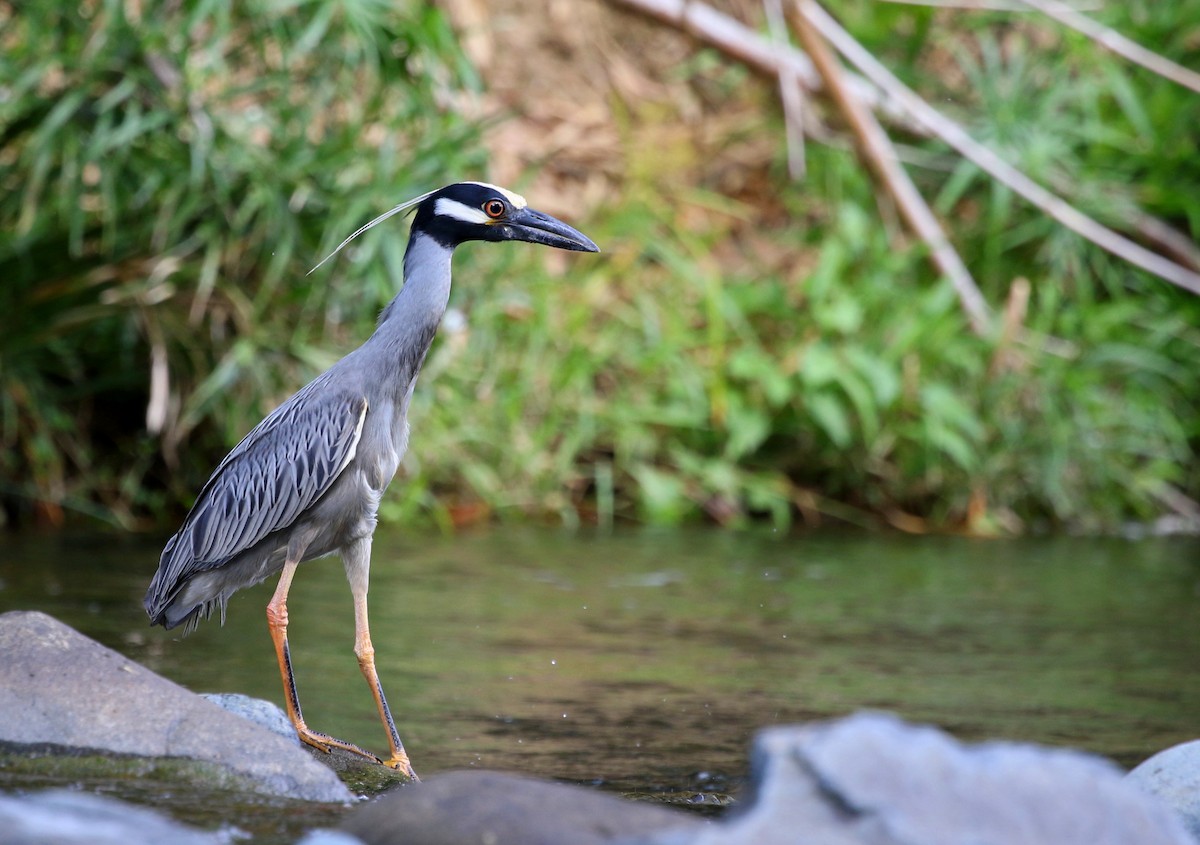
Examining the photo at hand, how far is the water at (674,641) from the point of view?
4.66m

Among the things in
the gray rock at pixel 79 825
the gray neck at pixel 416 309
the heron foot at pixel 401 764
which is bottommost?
the heron foot at pixel 401 764

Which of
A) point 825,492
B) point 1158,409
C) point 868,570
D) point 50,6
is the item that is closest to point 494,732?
point 868,570

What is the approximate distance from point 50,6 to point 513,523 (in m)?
3.73

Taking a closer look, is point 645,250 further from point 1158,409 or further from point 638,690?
point 638,690

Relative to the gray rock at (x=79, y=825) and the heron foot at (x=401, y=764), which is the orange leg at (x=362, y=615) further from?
the gray rock at (x=79, y=825)

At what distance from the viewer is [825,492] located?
31.3ft

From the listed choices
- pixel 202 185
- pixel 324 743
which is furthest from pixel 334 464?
pixel 202 185

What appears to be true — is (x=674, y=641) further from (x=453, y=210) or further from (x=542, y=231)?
(x=453, y=210)

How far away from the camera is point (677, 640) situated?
6.18 metres

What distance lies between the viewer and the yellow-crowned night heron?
4.22 metres

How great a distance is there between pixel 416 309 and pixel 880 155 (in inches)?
236

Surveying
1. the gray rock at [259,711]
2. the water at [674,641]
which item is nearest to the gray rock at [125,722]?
the water at [674,641]

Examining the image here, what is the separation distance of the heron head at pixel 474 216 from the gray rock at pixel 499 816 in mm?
1942

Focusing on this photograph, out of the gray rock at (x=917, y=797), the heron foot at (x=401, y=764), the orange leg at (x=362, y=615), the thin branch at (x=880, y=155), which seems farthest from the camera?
the thin branch at (x=880, y=155)
